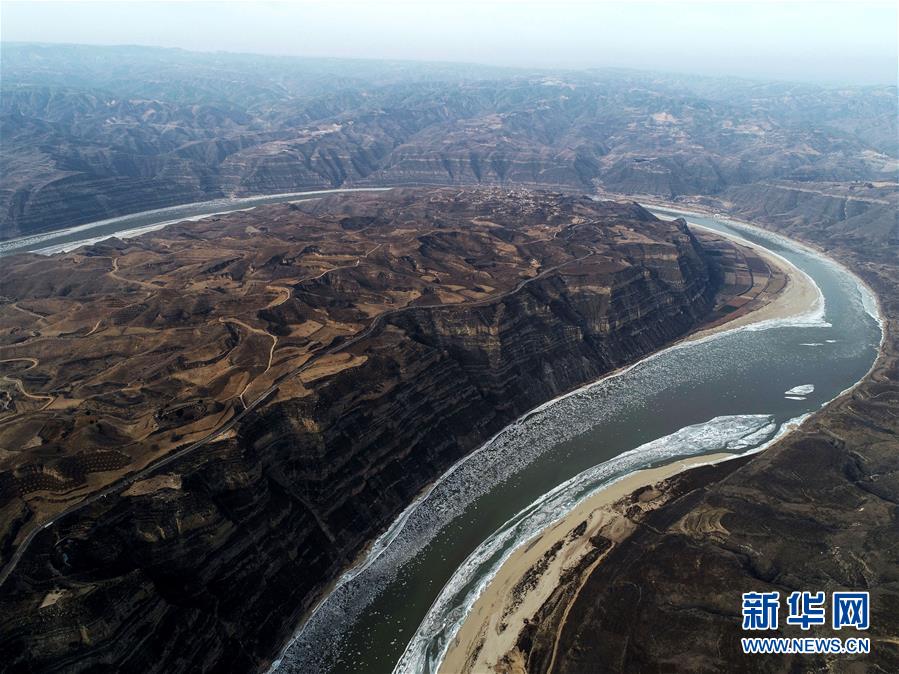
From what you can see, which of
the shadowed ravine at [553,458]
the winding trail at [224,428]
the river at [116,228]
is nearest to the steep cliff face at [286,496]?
the winding trail at [224,428]

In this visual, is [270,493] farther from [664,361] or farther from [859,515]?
[664,361]

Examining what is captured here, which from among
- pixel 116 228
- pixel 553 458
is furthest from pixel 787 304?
pixel 116 228

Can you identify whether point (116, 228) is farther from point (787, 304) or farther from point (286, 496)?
point (787, 304)

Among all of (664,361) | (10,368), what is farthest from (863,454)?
(10,368)

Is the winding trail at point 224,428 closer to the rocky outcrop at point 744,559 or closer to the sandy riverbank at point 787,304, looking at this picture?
the rocky outcrop at point 744,559

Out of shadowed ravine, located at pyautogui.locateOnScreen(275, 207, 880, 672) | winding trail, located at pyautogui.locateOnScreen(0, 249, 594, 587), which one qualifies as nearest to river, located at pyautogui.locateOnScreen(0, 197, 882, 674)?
shadowed ravine, located at pyautogui.locateOnScreen(275, 207, 880, 672)

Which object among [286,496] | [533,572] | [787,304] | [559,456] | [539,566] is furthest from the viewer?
[787,304]

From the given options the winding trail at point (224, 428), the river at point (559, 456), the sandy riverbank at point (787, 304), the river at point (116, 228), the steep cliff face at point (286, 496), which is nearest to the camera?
the steep cliff face at point (286, 496)
